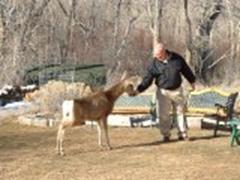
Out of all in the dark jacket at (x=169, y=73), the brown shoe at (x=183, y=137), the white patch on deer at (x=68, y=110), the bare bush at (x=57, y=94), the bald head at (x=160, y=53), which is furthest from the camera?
the bare bush at (x=57, y=94)

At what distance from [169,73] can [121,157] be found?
1865mm

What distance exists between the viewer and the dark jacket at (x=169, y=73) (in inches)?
472

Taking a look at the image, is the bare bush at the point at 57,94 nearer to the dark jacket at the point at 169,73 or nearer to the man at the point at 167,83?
the man at the point at 167,83

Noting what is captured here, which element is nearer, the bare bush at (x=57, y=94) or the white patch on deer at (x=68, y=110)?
the white patch on deer at (x=68, y=110)

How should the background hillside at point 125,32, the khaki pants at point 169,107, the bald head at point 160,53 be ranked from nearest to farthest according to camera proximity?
the bald head at point 160,53 < the khaki pants at point 169,107 < the background hillside at point 125,32

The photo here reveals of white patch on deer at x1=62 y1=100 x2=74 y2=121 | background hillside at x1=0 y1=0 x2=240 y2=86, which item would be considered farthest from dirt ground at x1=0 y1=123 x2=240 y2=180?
background hillside at x1=0 y1=0 x2=240 y2=86

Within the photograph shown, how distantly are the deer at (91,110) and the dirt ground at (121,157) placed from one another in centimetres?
30

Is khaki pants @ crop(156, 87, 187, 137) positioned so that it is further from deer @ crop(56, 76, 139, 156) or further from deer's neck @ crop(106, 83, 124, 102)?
deer's neck @ crop(106, 83, 124, 102)

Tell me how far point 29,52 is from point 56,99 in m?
8.05

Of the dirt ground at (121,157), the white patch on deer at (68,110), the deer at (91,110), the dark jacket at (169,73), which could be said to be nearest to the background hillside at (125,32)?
the dirt ground at (121,157)

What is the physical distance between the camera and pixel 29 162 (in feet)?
34.7

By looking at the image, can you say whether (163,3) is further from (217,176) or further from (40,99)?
(217,176)

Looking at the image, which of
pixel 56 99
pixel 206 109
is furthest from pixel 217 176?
pixel 56 99

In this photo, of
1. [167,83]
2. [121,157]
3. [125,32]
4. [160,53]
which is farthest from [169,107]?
[125,32]
